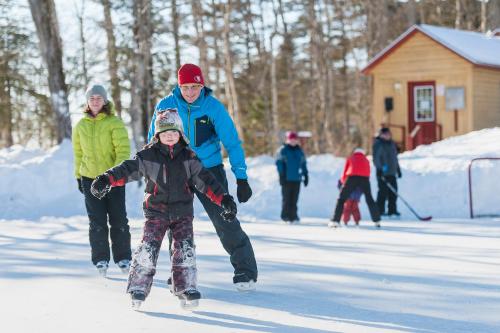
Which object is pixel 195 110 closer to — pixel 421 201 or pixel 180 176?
pixel 180 176

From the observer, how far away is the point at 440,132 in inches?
945

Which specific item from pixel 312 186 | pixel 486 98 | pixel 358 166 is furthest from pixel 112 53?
pixel 358 166

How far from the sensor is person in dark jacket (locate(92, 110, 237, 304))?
17.1 ft

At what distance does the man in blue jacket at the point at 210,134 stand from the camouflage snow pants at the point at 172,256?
357 mm

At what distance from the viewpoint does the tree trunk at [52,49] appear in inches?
722

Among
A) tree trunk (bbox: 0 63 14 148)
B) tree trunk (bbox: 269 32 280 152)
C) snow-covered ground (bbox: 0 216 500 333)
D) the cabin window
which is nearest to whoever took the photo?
snow-covered ground (bbox: 0 216 500 333)

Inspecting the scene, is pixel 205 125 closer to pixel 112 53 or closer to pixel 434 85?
pixel 434 85

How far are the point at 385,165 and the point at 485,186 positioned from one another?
208 cm

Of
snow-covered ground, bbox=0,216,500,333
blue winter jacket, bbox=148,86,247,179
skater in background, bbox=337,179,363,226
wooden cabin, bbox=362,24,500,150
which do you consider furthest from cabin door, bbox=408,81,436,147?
blue winter jacket, bbox=148,86,247,179

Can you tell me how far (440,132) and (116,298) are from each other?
64.5 ft

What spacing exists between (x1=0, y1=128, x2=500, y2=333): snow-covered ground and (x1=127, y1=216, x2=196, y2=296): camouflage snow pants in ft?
0.64

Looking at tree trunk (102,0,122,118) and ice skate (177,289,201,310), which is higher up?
tree trunk (102,0,122,118)

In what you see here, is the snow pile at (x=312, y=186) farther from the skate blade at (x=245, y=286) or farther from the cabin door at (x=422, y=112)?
the skate blade at (x=245, y=286)

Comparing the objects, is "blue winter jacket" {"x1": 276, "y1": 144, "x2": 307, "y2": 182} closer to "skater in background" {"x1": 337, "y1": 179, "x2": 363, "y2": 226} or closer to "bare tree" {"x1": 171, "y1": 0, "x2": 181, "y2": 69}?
"skater in background" {"x1": 337, "y1": 179, "x2": 363, "y2": 226}
